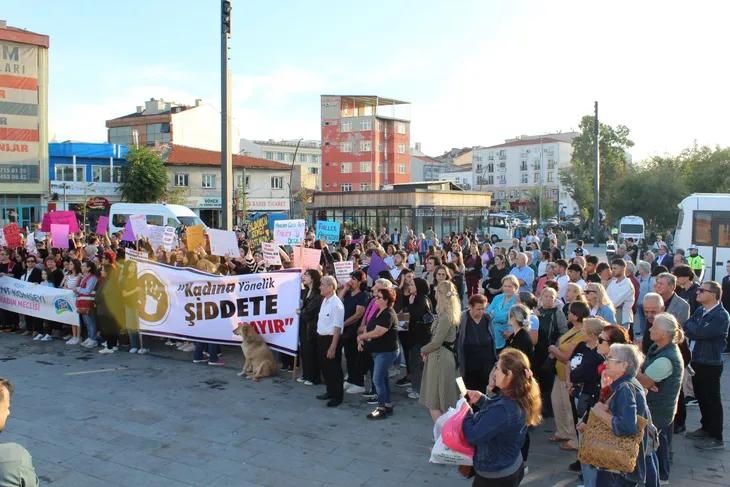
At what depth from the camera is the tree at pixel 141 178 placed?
44.9 m

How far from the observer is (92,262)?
462 inches

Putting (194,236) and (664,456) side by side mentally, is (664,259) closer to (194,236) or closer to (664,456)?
(664,456)

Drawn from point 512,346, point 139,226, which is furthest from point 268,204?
point 512,346

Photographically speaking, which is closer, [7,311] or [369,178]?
[7,311]

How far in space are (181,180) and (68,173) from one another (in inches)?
347

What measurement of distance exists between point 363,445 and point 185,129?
58870 millimetres

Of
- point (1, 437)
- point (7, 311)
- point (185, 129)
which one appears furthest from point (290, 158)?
point (1, 437)

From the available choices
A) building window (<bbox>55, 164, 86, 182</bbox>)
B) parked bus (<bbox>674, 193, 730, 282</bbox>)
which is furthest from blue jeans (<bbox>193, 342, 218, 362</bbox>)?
building window (<bbox>55, 164, 86, 182</bbox>)

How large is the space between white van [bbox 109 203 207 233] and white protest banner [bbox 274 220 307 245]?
17.5m

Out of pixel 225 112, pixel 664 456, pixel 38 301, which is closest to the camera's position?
pixel 664 456

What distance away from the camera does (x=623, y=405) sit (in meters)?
4.07

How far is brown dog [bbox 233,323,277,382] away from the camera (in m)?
9.29

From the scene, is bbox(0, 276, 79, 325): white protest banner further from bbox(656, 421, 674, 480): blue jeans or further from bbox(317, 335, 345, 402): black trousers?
bbox(656, 421, 674, 480): blue jeans

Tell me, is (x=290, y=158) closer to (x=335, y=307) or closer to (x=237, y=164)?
(x=237, y=164)
